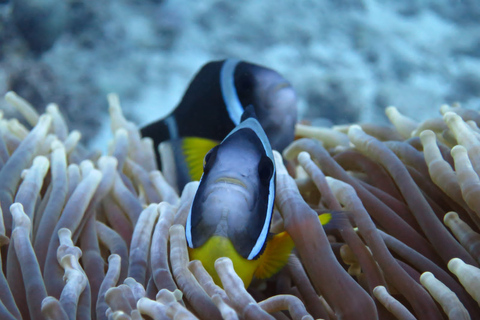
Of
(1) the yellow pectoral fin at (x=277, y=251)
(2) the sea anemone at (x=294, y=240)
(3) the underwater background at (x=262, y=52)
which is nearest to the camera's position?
(2) the sea anemone at (x=294, y=240)

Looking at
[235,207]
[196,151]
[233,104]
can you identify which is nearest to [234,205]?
[235,207]

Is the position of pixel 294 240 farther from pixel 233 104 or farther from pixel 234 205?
pixel 233 104

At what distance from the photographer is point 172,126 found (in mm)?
1564

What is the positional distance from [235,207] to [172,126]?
938 millimetres

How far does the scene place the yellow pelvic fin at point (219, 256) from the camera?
0.69 m

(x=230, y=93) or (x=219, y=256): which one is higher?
(x=230, y=93)

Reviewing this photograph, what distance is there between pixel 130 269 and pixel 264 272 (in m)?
0.25

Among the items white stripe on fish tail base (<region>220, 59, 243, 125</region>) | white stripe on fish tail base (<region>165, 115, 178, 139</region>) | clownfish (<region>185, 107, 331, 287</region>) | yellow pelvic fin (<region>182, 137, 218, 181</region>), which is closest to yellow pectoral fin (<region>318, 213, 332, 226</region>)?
clownfish (<region>185, 107, 331, 287</region>)

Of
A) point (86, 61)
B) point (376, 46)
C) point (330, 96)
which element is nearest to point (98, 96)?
point (86, 61)

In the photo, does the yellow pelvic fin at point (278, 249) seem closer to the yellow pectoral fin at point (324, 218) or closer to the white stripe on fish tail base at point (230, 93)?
the yellow pectoral fin at point (324, 218)

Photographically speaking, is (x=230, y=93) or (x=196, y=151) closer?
(x=196, y=151)

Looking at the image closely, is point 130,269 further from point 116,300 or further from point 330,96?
point 330,96

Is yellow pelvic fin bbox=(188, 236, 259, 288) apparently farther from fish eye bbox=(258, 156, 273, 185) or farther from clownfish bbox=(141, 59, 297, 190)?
clownfish bbox=(141, 59, 297, 190)

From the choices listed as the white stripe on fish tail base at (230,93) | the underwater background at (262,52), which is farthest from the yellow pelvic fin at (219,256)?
the underwater background at (262,52)
